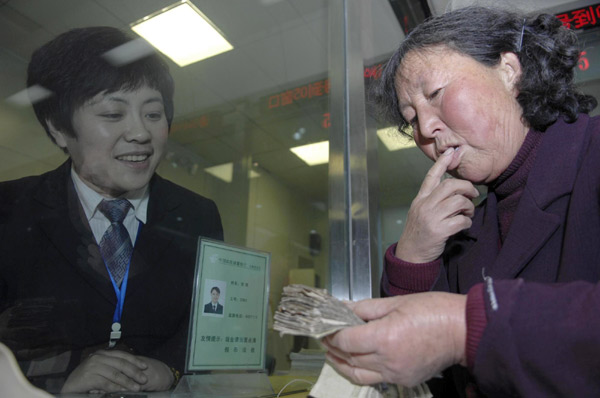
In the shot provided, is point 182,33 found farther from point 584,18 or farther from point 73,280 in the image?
point 584,18

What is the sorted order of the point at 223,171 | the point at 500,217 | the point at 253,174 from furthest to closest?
the point at 253,174
the point at 223,171
the point at 500,217

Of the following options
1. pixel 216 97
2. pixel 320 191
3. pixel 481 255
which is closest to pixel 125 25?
pixel 216 97

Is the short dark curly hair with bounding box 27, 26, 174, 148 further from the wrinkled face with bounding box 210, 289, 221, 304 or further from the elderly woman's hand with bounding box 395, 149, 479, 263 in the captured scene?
the elderly woman's hand with bounding box 395, 149, 479, 263

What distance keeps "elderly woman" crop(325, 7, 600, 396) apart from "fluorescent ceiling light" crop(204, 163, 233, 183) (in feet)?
1.63

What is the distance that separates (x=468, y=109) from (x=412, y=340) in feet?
2.02

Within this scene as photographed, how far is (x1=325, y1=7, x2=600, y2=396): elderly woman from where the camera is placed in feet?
1.74

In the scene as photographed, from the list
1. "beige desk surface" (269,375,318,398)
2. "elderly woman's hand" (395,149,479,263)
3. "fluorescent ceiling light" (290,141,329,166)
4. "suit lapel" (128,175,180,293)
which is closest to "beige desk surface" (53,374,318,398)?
"beige desk surface" (269,375,318,398)

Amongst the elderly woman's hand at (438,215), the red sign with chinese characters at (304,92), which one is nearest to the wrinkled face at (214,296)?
the elderly woman's hand at (438,215)

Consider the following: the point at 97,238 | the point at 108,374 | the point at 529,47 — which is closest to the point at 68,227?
the point at 97,238

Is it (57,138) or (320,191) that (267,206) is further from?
(57,138)

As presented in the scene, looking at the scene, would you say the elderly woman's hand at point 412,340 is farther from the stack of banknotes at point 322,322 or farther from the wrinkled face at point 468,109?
the wrinkled face at point 468,109

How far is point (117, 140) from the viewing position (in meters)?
0.86

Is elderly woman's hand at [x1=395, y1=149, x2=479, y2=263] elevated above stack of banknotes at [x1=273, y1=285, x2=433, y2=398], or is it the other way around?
elderly woman's hand at [x1=395, y1=149, x2=479, y2=263]

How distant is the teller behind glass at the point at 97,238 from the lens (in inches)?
28.7
